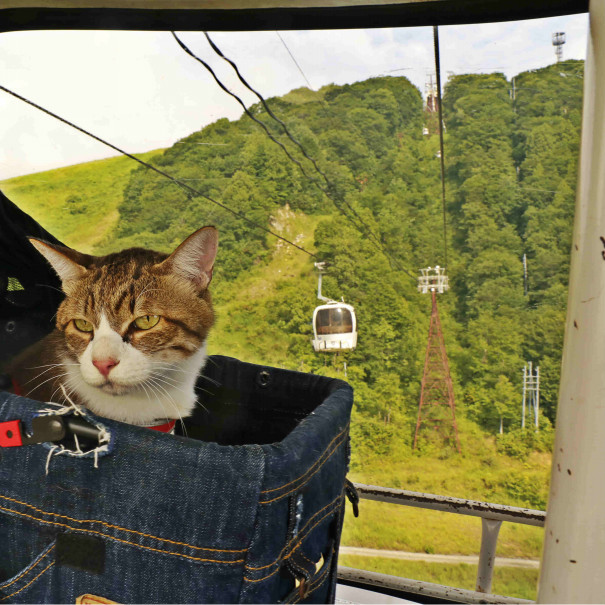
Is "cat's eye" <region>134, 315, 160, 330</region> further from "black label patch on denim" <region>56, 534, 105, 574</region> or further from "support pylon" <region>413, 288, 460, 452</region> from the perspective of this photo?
"support pylon" <region>413, 288, 460, 452</region>

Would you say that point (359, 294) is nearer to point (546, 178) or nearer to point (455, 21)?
point (546, 178)

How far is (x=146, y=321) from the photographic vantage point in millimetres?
830

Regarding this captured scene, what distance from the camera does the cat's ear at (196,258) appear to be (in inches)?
31.8

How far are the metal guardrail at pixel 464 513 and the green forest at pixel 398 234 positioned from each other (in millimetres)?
650

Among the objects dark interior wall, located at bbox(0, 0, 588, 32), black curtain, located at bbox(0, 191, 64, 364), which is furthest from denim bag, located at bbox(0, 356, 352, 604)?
dark interior wall, located at bbox(0, 0, 588, 32)

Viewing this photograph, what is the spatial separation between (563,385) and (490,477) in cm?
320

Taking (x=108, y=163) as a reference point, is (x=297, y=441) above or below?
below

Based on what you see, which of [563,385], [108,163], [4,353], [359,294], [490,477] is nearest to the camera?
[563,385]

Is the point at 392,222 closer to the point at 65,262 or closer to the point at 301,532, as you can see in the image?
the point at 65,262

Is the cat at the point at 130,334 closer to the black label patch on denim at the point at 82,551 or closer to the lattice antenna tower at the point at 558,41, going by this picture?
the black label patch on denim at the point at 82,551

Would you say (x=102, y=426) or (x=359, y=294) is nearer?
(x=102, y=426)

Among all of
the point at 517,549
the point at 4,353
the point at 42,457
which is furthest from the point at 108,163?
the point at 517,549

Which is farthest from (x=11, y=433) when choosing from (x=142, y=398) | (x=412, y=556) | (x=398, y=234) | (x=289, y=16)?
(x=412, y=556)

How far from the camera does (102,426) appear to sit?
0.51 metres
